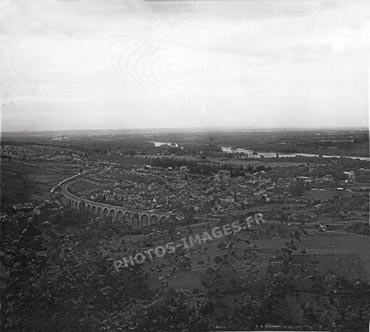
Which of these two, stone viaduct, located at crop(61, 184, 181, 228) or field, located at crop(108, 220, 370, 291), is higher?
stone viaduct, located at crop(61, 184, 181, 228)

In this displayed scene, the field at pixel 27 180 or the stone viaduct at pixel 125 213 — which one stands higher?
the field at pixel 27 180

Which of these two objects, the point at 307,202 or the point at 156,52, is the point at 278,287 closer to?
the point at 307,202

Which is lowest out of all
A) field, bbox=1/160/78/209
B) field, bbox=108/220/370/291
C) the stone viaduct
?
field, bbox=108/220/370/291

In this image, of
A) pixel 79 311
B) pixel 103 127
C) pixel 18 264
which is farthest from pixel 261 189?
pixel 18 264

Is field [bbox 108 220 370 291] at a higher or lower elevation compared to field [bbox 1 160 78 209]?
lower

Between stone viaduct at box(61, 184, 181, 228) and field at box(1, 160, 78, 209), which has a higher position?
field at box(1, 160, 78, 209)

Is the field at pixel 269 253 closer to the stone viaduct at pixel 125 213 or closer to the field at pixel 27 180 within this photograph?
the stone viaduct at pixel 125 213

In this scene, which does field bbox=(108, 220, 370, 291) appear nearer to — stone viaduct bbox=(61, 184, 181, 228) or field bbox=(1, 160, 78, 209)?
stone viaduct bbox=(61, 184, 181, 228)

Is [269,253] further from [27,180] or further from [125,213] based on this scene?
[27,180]

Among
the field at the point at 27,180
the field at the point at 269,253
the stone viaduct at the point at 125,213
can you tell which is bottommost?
the field at the point at 269,253
